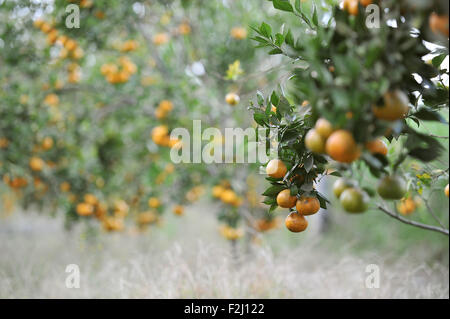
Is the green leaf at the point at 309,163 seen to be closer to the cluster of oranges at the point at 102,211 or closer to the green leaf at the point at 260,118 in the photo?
the green leaf at the point at 260,118

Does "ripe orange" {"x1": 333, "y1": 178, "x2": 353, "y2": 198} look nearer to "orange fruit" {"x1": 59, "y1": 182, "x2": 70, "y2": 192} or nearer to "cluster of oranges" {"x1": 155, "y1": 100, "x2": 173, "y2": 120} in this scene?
"cluster of oranges" {"x1": 155, "y1": 100, "x2": 173, "y2": 120}

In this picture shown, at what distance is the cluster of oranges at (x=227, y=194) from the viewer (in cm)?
315

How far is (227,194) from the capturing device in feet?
10.4

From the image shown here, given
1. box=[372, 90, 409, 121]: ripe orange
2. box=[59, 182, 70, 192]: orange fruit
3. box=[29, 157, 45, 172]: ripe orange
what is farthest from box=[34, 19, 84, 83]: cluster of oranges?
box=[372, 90, 409, 121]: ripe orange

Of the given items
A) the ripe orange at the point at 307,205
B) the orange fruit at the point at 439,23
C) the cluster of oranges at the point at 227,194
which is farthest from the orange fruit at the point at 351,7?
the cluster of oranges at the point at 227,194

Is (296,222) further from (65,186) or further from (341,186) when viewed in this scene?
(65,186)

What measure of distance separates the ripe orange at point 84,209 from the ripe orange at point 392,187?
113 inches

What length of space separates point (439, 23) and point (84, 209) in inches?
120

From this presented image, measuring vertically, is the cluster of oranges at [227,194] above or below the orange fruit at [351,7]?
below
